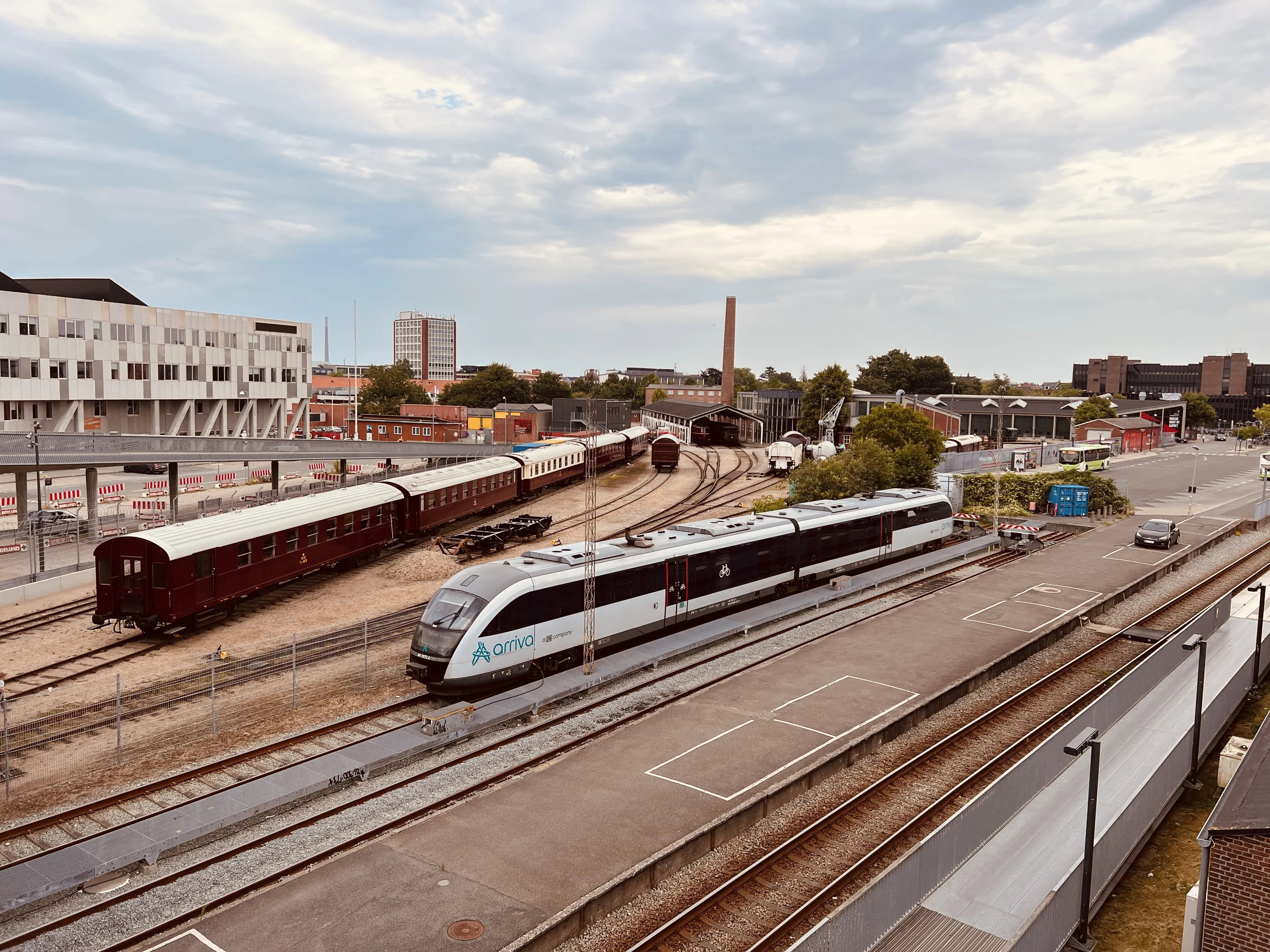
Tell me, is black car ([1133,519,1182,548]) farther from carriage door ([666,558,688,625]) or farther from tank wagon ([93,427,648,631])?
tank wagon ([93,427,648,631])

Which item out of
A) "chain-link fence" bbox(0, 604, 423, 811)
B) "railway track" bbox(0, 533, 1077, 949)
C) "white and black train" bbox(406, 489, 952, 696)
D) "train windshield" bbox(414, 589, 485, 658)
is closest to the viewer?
"railway track" bbox(0, 533, 1077, 949)

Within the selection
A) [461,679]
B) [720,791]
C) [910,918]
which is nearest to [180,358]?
[461,679]

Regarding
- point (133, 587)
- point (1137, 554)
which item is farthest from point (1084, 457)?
point (133, 587)

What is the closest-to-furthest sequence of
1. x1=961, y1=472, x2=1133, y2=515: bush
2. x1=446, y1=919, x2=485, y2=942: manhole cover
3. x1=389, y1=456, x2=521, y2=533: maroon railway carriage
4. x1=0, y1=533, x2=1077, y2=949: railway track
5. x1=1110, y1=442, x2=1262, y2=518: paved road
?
x1=446, y1=919, x2=485, y2=942: manhole cover → x1=0, y1=533, x2=1077, y2=949: railway track → x1=389, y1=456, x2=521, y2=533: maroon railway carriage → x1=961, y1=472, x2=1133, y2=515: bush → x1=1110, y1=442, x2=1262, y2=518: paved road

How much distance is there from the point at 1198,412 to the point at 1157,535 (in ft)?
465

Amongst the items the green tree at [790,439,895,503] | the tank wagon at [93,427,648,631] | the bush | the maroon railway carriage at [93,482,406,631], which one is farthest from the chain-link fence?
the bush

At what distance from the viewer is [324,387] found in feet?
594

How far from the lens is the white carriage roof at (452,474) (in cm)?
4272

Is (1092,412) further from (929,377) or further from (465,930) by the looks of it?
(465,930)

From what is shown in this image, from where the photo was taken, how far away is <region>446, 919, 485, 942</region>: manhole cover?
41.5 ft

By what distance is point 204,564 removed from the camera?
92.8 ft

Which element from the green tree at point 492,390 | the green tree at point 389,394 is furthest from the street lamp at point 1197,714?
the green tree at point 492,390

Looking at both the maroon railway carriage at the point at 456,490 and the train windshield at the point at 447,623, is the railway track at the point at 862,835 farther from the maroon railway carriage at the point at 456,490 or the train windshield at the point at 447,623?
the maroon railway carriage at the point at 456,490

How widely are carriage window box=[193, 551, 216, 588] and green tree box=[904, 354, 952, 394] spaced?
6134 inches
